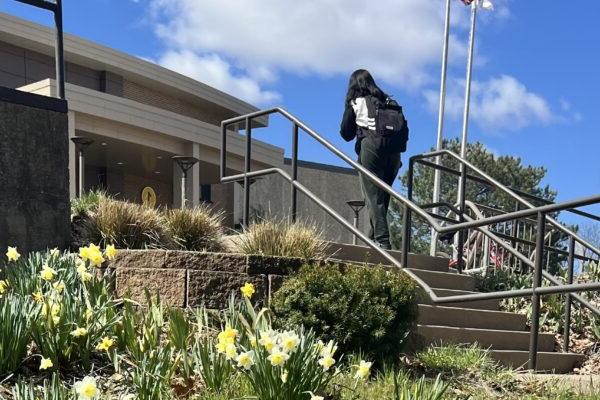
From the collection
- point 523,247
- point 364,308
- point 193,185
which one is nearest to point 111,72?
point 193,185

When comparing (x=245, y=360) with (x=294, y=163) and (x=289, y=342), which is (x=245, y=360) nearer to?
(x=289, y=342)

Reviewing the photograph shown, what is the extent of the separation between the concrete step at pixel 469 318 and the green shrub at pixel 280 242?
1.02 m

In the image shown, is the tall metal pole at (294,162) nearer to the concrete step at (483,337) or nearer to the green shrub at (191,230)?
the green shrub at (191,230)

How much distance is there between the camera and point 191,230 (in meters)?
6.64

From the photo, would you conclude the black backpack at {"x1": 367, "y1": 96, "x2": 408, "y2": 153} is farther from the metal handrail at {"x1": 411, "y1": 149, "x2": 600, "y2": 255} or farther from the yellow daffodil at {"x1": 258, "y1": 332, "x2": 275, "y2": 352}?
the yellow daffodil at {"x1": 258, "y1": 332, "x2": 275, "y2": 352}

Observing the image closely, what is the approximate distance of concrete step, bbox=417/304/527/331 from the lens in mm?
6465

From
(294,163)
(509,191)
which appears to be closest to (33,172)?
(294,163)

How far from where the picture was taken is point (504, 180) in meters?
41.5

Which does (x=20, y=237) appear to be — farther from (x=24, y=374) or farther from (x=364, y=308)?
(x=364, y=308)

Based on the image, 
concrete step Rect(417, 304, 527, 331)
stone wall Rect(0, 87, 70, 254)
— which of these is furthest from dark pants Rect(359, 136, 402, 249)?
stone wall Rect(0, 87, 70, 254)

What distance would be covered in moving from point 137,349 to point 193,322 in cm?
91

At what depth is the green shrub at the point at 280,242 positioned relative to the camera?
6.10m

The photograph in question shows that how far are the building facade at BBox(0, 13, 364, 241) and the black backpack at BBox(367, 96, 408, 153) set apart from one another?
13.4m

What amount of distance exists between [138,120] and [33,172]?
17853 mm
